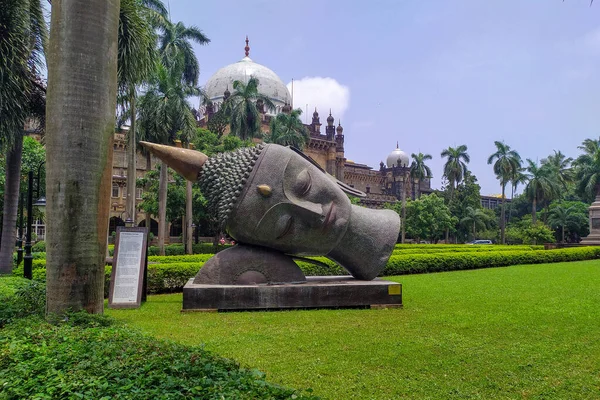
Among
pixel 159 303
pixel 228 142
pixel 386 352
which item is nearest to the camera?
pixel 386 352

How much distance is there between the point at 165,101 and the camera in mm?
21781

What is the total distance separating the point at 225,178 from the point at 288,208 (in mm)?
1200

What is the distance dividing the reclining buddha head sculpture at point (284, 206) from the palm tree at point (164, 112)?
1388 centimetres

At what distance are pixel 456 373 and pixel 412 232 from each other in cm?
3921

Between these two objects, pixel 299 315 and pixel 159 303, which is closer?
pixel 299 315

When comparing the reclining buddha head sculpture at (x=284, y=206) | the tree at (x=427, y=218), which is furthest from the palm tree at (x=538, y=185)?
the reclining buddha head sculpture at (x=284, y=206)

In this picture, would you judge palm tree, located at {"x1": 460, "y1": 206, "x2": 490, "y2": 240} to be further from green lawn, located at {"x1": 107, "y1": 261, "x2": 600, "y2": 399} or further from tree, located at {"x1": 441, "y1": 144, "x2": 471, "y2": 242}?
green lawn, located at {"x1": 107, "y1": 261, "x2": 600, "y2": 399}

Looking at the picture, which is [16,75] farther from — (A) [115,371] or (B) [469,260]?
(B) [469,260]

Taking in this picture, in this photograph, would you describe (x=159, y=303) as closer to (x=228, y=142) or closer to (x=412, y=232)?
(x=228, y=142)

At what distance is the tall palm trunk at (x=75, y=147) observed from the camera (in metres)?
4.95

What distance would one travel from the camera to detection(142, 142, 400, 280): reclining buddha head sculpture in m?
7.80

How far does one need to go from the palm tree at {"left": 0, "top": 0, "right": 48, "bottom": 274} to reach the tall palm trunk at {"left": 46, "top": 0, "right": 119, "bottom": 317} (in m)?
6.73

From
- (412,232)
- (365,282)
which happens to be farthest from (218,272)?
(412,232)

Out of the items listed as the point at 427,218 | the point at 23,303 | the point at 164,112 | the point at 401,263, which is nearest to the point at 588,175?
the point at 427,218
